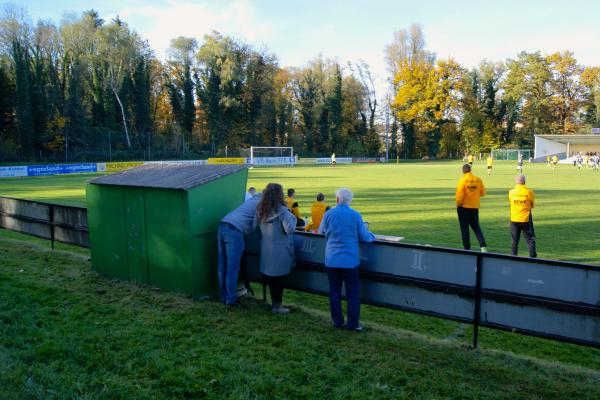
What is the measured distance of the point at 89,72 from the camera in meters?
61.7

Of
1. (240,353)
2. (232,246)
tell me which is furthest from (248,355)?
(232,246)

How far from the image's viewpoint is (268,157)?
5800 cm

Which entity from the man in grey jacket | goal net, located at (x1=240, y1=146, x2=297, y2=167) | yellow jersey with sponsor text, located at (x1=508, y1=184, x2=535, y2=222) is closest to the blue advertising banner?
goal net, located at (x1=240, y1=146, x2=297, y2=167)

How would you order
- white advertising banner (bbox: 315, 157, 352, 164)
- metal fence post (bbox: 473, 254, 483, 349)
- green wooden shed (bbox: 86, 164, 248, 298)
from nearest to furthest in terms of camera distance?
metal fence post (bbox: 473, 254, 483, 349)
green wooden shed (bbox: 86, 164, 248, 298)
white advertising banner (bbox: 315, 157, 352, 164)

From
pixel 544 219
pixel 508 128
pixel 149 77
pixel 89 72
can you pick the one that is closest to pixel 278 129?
pixel 149 77

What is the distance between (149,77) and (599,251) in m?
64.3

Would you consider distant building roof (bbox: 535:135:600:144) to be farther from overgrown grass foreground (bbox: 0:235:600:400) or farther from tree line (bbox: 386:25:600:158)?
overgrown grass foreground (bbox: 0:235:600:400)

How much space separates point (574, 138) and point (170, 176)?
239ft

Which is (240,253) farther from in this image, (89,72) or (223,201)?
(89,72)

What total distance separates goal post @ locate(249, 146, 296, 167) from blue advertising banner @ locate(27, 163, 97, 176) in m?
16.8

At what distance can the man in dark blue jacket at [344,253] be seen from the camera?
203 inches

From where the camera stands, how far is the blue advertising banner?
131ft

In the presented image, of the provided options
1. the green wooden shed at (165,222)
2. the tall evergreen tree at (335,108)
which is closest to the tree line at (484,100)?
the tall evergreen tree at (335,108)

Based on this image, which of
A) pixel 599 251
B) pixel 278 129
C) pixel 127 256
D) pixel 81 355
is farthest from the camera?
pixel 278 129
